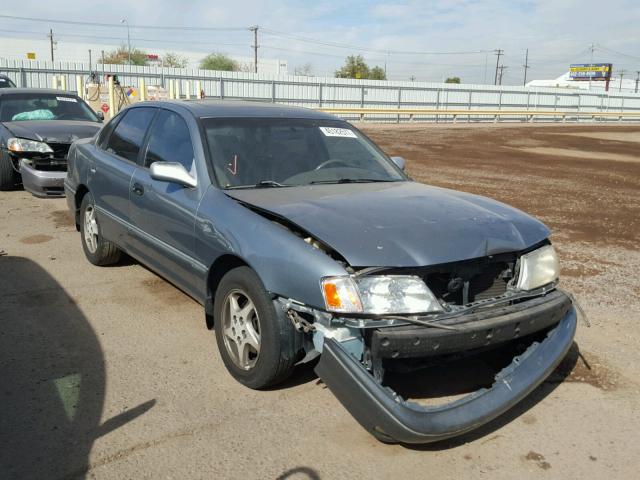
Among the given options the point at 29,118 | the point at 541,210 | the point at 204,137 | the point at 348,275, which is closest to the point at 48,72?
the point at 29,118

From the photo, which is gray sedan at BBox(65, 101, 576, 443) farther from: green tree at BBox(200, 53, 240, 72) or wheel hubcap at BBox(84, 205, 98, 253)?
green tree at BBox(200, 53, 240, 72)

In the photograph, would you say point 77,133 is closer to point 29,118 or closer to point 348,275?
point 29,118

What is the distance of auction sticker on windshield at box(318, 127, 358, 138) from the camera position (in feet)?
15.5

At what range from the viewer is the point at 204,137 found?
4.23m

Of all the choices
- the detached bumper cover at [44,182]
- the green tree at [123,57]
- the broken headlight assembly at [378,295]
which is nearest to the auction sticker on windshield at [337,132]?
the broken headlight assembly at [378,295]

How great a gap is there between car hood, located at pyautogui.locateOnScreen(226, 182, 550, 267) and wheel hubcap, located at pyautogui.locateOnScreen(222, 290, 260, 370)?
22.2 inches

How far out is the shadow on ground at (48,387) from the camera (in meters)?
2.90

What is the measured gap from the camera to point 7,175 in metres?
9.64

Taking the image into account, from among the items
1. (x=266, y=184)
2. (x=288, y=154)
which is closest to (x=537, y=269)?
(x=266, y=184)

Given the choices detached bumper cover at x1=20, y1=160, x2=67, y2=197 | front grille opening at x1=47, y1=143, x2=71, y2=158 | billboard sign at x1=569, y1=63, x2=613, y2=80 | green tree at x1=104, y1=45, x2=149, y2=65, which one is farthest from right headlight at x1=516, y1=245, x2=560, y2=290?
billboard sign at x1=569, y1=63, x2=613, y2=80

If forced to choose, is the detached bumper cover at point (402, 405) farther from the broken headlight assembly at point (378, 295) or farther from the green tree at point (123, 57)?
the green tree at point (123, 57)

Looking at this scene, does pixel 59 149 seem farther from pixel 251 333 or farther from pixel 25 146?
pixel 251 333

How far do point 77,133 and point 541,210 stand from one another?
7.06 m

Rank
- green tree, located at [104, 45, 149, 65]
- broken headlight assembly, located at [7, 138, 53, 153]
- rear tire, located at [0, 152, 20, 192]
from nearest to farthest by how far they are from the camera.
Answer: broken headlight assembly, located at [7, 138, 53, 153] < rear tire, located at [0, 152, 20, 192] < green tree, located at [104, 45, 149, 65]
